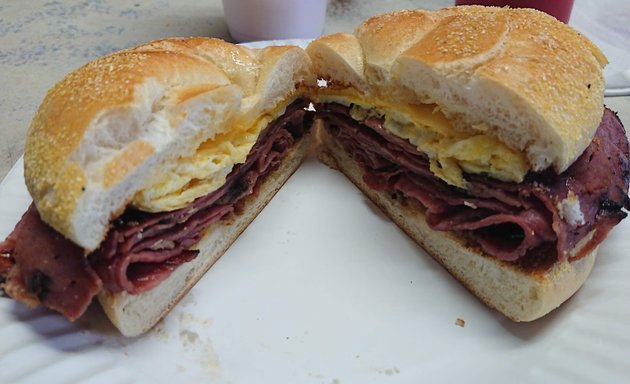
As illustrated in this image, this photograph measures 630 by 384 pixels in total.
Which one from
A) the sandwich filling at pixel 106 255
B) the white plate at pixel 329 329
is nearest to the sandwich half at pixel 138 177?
the sandwich filling at pixel 106 255

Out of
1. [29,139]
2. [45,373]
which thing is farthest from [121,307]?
[29,139]

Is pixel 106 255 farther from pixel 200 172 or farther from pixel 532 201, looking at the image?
pixel 532 201

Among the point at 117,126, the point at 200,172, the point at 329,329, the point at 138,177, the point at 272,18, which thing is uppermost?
the point at 117,126

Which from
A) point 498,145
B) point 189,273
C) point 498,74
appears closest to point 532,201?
point 498,145

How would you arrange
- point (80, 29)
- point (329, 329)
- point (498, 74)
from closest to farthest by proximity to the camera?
point (498, 74) → point (329, 329) → point (80, 29)

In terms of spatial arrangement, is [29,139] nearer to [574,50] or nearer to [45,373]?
[45,373]

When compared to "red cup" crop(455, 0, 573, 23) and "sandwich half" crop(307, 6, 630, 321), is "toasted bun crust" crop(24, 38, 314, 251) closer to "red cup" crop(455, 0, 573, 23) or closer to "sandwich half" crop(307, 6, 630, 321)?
"sandwich half" crop(307, 6, 630, 321)
